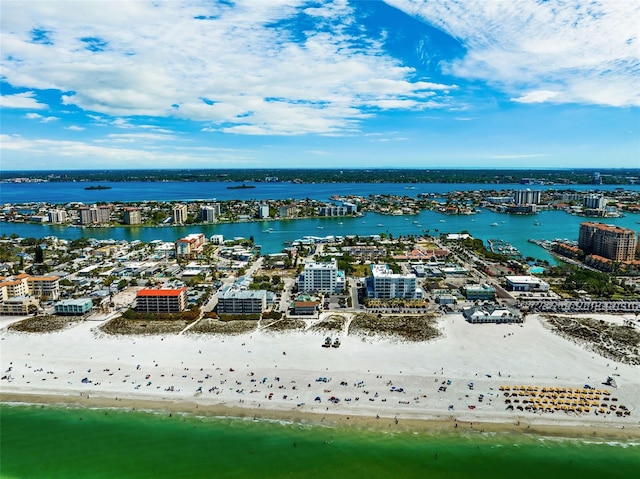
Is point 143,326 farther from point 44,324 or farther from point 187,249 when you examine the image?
point 187,249

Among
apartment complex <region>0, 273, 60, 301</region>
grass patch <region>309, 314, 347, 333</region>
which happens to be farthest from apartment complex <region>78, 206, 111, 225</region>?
grass patch <region>309, 314, 347, 333</region>

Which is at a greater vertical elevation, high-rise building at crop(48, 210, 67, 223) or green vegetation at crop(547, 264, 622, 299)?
high-rise building at crop(48, 210, 67, 223)

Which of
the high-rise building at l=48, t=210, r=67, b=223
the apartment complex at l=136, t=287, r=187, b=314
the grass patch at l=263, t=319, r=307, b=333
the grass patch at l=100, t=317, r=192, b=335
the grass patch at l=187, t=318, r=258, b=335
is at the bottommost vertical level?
the grass patch at l=100, t=317, r=192, b=335

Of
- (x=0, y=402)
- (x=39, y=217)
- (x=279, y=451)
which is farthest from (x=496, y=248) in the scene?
(x=39, y=217)

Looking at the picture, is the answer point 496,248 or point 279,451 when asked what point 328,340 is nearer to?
point 279,451

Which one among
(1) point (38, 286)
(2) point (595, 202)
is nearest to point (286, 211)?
(1) point (38, 286)

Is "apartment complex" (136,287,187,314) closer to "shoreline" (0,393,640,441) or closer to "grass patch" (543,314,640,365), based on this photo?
"shoreline" (0,393,640,441)
